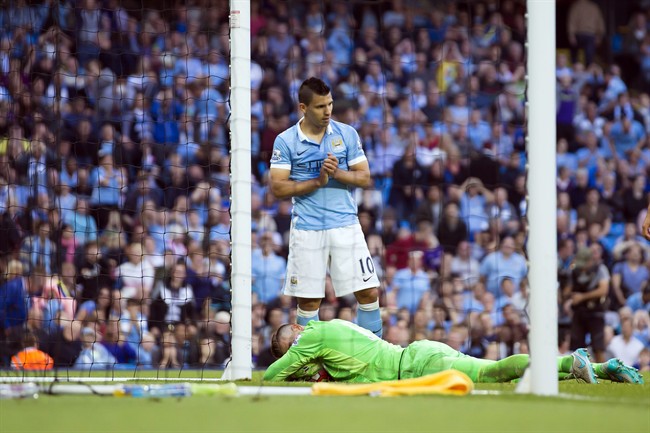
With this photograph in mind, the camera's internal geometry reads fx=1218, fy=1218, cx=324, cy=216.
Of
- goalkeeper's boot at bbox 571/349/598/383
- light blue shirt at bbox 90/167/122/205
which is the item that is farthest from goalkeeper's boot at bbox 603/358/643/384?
light blue shirt at bbox 90/167/122/205

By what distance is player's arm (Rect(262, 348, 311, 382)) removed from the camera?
736 cm

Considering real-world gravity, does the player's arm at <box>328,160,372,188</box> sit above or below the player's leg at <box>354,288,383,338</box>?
above

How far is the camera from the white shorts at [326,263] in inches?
344

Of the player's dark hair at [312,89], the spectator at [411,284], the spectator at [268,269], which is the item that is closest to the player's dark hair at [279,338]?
the player's dark hair at [312,89]

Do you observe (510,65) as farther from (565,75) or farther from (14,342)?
(14,342)

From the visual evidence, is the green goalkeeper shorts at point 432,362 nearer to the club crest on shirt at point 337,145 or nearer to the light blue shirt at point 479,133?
the club crest on shirt at point 337,145

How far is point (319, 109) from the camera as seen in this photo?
857 cm

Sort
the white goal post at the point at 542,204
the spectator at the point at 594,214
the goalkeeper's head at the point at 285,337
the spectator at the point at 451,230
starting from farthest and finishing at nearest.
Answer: the spectator at the point at 594,214, the spectator at the point at 451,230, the goalkeeper's head at the point at 285,337, the white goal post at the point at 542,204

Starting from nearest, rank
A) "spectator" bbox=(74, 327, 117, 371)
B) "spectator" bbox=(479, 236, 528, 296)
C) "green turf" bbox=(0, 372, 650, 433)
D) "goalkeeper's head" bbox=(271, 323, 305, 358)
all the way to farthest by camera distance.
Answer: "green turf" bbox=(0, 372, 650, 433)
"goalkeeper's head" bbox=(271, 323, 305, 358)
"spectator" bbox=(74, 327, 117, 371)
"spectator" bbox=(479, 236, 528, 296)

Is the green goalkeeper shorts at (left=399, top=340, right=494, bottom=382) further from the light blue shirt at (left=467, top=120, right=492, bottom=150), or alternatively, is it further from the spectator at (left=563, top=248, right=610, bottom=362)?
the light blue shirt at (left=467, top=120, right=492, bottom=150)

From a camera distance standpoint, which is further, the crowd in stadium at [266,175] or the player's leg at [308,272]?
the crowd in stadium at [266,175]

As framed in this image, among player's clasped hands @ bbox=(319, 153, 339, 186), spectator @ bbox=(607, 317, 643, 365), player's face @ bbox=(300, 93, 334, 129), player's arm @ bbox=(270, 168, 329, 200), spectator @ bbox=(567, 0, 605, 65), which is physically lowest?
spectator @ bbox=(607, 317, 643, 365)

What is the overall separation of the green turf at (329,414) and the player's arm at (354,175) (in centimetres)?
284

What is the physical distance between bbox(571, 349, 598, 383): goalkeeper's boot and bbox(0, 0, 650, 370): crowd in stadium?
461 centimetres
